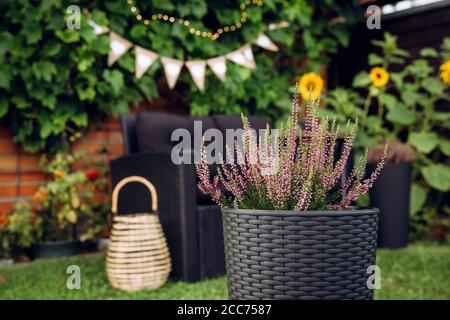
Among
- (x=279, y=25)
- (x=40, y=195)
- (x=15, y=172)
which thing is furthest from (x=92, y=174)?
(x=279, y=25)

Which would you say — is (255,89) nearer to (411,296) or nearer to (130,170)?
(130,170)

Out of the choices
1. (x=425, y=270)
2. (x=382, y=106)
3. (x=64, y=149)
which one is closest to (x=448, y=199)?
(x=382, y=106)

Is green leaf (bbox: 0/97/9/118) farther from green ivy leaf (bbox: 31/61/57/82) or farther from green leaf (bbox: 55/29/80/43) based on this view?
green leaf (bbox: 55/29/80/43)

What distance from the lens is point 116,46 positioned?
3322 millimetres

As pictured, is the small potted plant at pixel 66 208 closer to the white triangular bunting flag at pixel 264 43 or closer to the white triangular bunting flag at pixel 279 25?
the white triangular bunting flag at pixel 264 43

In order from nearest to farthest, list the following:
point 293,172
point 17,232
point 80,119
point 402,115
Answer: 1. point 293,172
2. point 17,232
3. point 80,119
4. point 402,115

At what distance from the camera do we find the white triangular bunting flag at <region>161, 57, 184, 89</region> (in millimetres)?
3432

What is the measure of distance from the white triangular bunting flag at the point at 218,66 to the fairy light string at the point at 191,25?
29cm

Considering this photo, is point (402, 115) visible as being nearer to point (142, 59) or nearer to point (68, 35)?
point (142, 59)

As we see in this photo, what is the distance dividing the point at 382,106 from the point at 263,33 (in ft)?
3.91

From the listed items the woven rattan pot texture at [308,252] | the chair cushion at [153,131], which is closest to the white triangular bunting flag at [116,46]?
the chair cushion at [153,131]

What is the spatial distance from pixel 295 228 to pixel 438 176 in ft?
9.99

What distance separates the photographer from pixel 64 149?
347 cm

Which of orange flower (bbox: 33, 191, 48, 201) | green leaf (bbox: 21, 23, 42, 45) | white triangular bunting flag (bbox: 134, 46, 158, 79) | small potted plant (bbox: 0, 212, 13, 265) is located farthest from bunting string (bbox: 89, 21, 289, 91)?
small potted plant (bbox: 0, 212, 13, 265)
